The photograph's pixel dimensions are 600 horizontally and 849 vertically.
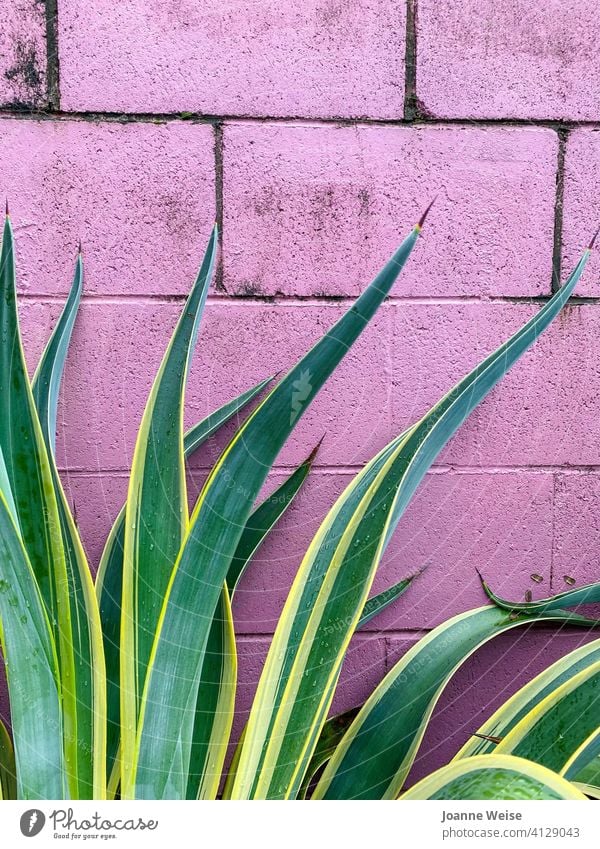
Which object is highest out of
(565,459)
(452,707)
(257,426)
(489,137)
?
(489,137)

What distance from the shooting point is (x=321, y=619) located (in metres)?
0.65

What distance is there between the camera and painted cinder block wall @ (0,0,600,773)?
813mm

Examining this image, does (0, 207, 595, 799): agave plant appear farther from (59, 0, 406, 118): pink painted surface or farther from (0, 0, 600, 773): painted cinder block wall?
(59, 0, 406, 118): pink painted surface

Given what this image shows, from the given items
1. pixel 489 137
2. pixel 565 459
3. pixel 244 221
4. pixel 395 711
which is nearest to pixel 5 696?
pixel 395 711

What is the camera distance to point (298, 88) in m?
0.82

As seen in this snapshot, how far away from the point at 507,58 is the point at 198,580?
2.42 feet

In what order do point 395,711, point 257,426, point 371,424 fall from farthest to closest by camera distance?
1. point 371,424
2. point 395,711
3. point 257,426

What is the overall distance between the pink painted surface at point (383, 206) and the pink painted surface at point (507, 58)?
36mm

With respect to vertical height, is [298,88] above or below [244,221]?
above

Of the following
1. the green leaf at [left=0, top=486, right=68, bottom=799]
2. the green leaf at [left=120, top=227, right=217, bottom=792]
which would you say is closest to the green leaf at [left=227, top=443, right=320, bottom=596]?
the green leaf at [left=120, top=227, right=217, bottom=792]

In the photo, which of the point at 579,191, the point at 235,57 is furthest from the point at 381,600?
the point at 235,57

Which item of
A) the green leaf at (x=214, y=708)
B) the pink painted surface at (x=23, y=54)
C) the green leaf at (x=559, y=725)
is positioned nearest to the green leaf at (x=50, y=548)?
the green leaf at (x=214, y=708)

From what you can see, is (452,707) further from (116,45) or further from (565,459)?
(116,45)

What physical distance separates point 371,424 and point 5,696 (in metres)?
0.59
